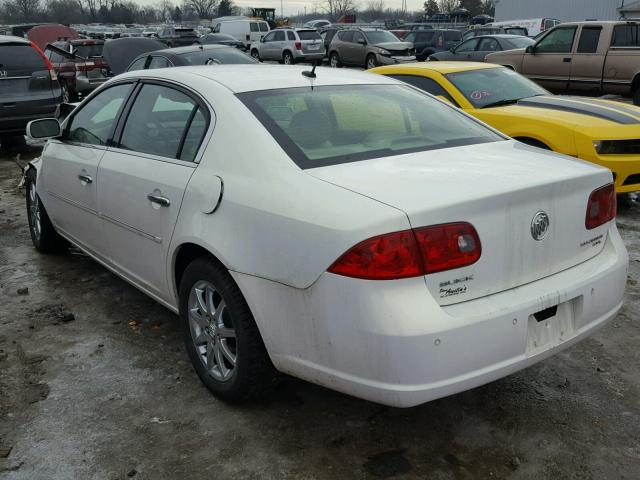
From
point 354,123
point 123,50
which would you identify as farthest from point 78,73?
point 354,123

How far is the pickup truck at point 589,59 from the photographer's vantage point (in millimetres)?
12516

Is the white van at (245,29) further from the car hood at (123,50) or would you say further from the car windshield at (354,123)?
the car windshield at (354,123)

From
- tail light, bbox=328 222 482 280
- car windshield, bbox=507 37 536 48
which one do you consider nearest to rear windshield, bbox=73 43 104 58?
car windshield, bbox=507 37 536 48

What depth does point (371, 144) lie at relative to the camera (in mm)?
3133

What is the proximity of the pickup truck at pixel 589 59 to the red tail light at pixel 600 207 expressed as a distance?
1047cm

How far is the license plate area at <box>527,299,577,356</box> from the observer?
2609 millimetres

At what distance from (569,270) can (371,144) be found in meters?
1.05

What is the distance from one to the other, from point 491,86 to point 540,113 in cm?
86

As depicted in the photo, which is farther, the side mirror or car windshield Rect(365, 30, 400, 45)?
car windshield Rect(365, 30, 400, 45)

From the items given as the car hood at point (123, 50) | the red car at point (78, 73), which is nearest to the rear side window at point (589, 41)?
the car hood at point (123, 50)

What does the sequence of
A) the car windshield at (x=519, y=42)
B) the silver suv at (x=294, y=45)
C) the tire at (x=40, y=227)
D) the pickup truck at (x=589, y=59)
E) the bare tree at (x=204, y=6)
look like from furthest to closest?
1. the bare tree at (x=204, y=6)
2. the silver suv at (x=294, y=45)
3. the car windshield at (x=519, y=42)
4. the pickup truck at (x=589, y=59)
5. the tire at (x=40, y=227)

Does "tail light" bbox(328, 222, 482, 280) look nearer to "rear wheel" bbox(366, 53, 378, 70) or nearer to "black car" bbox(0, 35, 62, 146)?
"black car" bbox(0, 35, 62, 146)

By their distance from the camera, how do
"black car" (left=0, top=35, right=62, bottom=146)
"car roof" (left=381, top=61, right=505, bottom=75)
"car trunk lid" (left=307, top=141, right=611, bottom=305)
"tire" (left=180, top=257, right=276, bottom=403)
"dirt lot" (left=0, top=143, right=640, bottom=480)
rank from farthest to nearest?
"black car" (left=0, top=35, right=62, bottom=146)
"car roof" (left=381, top=61, right=505, bottom=75)
"tire" (left=180, top=257, right=276, bottom=403)
"dirt lot" (left=0, top=143, right=640, bottom=480)
"car trunk lid" (left=307, top=141, right=611, bottom=305)

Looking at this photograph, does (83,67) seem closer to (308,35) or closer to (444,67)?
(444,67)
